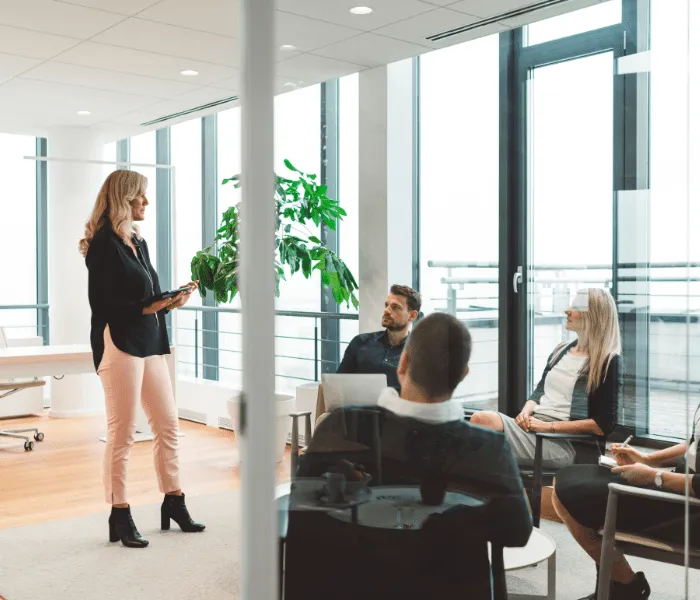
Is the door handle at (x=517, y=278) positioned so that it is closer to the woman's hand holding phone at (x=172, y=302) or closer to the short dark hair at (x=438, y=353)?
the short dark hair at (x=438, y=353)

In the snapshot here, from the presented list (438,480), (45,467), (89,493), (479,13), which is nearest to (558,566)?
(438,480)

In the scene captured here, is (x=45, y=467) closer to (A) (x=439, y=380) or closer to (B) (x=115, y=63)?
(B) (x=115, y=63)

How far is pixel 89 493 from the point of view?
4.53m

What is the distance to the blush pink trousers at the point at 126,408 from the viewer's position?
348 centimetres

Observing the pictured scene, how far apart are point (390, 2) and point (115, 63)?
9.45 ft

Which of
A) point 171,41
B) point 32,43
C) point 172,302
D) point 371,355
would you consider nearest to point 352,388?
point 371,355

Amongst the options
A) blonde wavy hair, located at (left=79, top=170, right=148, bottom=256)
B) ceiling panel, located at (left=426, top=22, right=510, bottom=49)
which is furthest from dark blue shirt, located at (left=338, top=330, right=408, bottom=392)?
blonde wavy hair, located at (left=79, top=170, right=148, bottom=256)

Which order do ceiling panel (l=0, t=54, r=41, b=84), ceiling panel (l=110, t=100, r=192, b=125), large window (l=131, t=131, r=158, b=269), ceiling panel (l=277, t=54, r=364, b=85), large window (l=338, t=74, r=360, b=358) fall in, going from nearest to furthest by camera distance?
ceiling panel (l=277, t=54, r=364, b=85)
large window (l=338, t=74, r=360, b=358)
ceiling panel (l=0, t=54, r=41, b=84)
ceiling panel (l=110, t=100, r=192, b=125)
large window (l=131, t=131, r=158, b=269)

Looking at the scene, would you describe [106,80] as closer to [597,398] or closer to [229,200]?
[229,200]

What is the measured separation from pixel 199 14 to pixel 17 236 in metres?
4.51

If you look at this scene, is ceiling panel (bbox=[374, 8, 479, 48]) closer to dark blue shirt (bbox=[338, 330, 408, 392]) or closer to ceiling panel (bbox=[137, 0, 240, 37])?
dark blue shirt (bbox=[338, 330, 408, 392])

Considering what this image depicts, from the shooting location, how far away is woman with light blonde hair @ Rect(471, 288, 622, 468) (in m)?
1.97

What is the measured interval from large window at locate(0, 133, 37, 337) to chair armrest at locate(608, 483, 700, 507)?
21.5 ft

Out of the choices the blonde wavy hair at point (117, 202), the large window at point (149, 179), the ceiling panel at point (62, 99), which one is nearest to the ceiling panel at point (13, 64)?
the ceiling panel at point (62, 99)
